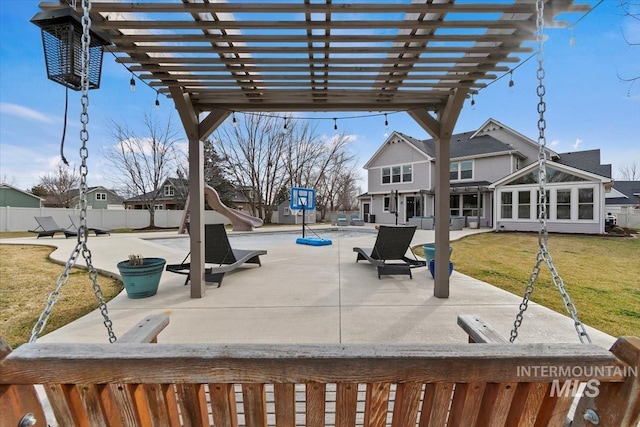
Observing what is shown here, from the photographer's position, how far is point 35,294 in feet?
15.6

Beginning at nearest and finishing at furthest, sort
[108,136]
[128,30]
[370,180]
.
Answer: [128,30]
[108,136]
[370,180]

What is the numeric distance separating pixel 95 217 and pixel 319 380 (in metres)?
25.0

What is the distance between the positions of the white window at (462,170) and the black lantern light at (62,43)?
71.3ft

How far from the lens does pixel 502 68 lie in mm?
3283

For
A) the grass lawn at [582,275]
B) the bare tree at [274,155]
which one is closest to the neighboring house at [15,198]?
the bare tree at [274,155]

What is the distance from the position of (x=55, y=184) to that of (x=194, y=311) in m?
→ 41.3

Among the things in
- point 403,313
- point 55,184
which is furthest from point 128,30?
point 55,184

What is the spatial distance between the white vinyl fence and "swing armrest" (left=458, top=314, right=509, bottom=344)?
22730 mm

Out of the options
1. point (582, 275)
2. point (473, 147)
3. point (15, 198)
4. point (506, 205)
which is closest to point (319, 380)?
point (582, 275)

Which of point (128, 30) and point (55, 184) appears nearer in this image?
point (128, 30)

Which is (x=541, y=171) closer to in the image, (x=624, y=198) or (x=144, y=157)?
(x=144, y=157)

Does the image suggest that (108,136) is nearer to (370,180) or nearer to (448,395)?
(370,180)

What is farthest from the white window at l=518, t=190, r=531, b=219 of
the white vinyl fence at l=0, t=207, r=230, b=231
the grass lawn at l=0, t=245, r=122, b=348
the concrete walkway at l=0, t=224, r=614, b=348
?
the white vinyl fence at l=0, t=207, r=230, b=231

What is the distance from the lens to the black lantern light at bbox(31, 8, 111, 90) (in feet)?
6.68
